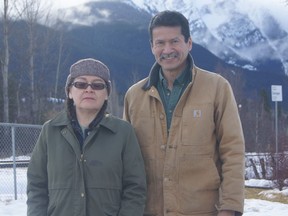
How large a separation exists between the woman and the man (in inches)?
5.4

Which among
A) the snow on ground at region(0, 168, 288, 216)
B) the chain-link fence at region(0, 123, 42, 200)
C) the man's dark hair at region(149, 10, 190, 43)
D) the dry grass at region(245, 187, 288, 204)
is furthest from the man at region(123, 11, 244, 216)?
the dry grass at region(245, 187, 288, 204)

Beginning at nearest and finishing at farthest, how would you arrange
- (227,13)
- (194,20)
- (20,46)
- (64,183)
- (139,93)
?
(64,183) → (139,93) → (20,46) → (194,20) → (227,13)

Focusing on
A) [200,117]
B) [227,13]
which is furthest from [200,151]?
[227,13]

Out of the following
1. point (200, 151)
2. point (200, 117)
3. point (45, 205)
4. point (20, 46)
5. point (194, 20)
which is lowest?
point (45, 205)

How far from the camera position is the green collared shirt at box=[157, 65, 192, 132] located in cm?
329

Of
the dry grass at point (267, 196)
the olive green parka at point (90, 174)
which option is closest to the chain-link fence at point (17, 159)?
the dry grass at point (267, 196)

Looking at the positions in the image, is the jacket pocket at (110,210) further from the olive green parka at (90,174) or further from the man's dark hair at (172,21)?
the man's dark hair at (172,21)

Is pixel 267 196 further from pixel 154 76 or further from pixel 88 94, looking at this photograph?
pixel 88 94

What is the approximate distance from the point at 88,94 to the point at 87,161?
0.41m

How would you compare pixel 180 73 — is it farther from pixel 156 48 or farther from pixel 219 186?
pixel 219 186

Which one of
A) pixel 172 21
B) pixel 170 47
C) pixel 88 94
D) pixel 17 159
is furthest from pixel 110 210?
pixel 17 159

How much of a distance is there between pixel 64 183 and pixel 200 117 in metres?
0.90

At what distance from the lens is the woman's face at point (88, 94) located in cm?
325

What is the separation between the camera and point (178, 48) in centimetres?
327
